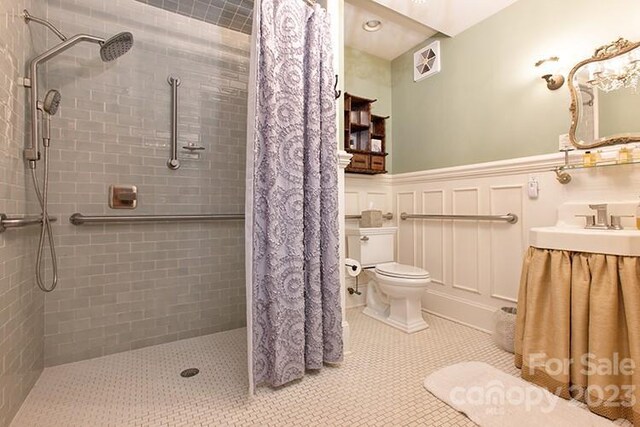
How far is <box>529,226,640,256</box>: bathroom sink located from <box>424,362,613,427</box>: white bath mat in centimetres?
73

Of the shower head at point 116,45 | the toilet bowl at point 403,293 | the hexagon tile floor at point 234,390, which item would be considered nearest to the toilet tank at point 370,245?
the toilet bowl at point 403,293

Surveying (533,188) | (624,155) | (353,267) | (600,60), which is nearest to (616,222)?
(624,155)

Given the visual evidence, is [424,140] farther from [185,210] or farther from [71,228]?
[71,228]

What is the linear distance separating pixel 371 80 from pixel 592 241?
2.32 m

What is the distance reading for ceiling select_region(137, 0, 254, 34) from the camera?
2.02m

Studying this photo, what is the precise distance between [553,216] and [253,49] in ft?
6.79

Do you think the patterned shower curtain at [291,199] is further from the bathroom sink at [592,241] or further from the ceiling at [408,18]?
the bathroom sink at [592,241]

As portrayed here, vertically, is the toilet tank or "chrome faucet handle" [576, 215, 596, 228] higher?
"chrome faucet handle" [576, 215, 596, 228]

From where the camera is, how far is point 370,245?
257 cm

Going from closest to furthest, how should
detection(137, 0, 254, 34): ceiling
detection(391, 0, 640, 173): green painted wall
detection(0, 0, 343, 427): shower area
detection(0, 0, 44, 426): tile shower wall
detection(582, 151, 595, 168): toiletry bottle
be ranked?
detection(0, 0, 44, 426): tile shower wall → detection(0, 0, 343, 427): shower area → detection(582, 151, 595, 168): toiletry bottle → detection(391, 0, 640, 173): green painted wall → detection(137, 0, 254, 34): ceiling

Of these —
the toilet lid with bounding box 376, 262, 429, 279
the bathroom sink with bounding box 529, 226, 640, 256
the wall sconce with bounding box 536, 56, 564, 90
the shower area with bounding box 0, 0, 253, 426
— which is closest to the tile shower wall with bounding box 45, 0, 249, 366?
the shower area with bounding box 0, 0, 253, 426

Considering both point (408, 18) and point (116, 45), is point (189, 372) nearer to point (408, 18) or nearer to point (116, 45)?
point (116, 45)

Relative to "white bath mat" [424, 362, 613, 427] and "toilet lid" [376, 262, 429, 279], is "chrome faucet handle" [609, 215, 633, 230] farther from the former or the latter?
"toilet lid" [376, 262, 429, 279]

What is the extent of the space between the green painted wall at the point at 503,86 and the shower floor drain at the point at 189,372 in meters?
2.41
